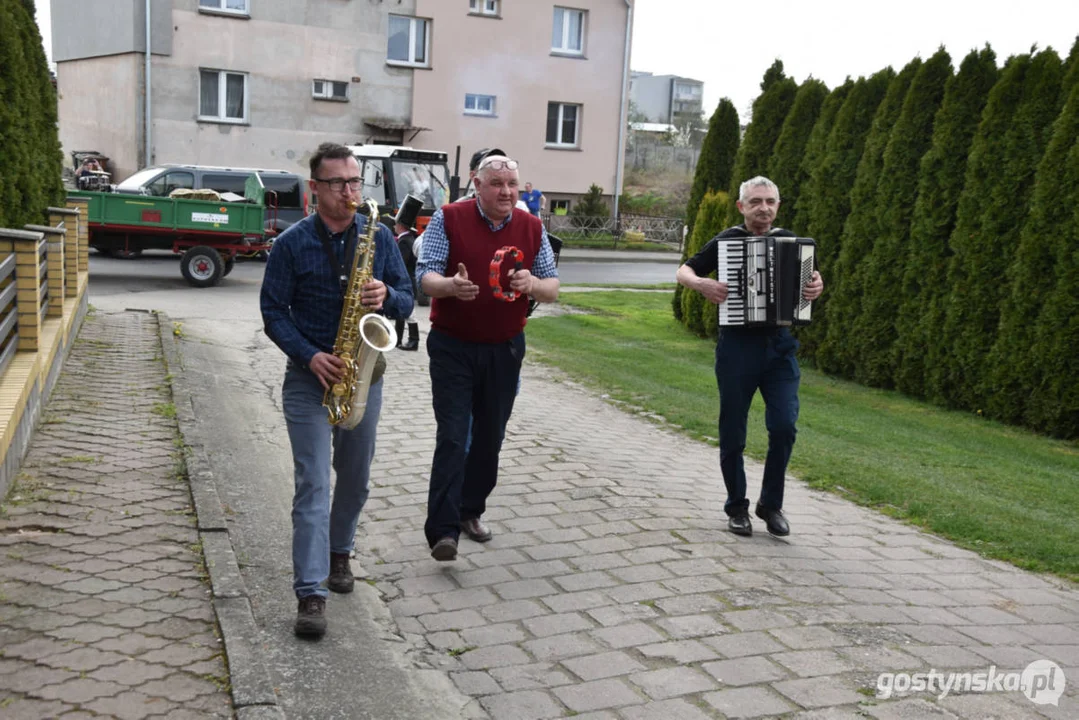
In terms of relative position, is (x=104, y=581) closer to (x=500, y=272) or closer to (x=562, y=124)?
(x=500, y=272)

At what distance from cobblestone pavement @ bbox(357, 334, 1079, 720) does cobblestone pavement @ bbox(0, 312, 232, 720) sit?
101 centimetres

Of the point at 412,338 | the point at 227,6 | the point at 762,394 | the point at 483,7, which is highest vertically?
the point at 483,7

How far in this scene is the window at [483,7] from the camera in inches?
1385

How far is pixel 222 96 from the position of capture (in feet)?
105

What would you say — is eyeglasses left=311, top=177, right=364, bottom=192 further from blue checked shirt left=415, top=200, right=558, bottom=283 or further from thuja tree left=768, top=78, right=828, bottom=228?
thuja tree left=768, top=78, right=828, bottom=228

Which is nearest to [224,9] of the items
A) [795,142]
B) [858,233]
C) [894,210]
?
[795,142]

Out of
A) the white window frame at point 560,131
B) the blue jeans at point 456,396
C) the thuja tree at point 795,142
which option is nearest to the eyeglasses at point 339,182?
the blue jeans at point 456,396

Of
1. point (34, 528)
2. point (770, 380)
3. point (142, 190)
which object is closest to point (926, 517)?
point (770, 380)

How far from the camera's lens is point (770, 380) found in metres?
6.35

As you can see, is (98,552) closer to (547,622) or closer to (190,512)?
(190,512)

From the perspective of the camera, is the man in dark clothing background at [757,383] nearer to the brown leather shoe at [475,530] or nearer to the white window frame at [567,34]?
the brown leather shoe at [475,530]

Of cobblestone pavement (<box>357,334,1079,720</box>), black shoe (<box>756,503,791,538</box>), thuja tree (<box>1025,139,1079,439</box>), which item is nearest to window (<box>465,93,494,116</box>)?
thuja tree (<box>1025,139,1079,439</box>)

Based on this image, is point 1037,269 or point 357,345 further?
point 1037,269

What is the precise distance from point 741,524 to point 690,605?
1.27 meters
